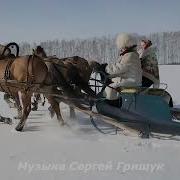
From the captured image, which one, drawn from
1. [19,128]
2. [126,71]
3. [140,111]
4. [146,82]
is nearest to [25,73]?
[19,128]

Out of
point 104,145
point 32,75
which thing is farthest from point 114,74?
point 32,75

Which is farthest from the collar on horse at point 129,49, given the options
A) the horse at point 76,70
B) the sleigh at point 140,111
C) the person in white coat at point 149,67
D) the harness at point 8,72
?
the harness at point 8,72

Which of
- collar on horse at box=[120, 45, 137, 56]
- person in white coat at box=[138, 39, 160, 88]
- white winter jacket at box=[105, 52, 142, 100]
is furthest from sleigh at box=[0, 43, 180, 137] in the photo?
person in white coat at box=[138, 39, 160, 88]

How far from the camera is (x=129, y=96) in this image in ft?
21.5

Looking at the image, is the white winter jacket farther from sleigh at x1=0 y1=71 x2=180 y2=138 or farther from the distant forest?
the distant forest

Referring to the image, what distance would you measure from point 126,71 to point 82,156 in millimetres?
1658

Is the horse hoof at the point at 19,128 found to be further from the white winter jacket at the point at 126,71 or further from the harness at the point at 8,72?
the white winter jacket at the point at 126,71

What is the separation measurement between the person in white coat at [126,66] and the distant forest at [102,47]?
68.9 m

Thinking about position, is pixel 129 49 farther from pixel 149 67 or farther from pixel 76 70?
pixel 76 70

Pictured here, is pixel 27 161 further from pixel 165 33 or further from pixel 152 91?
pixel 165 33

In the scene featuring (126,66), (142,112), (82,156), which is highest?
(126,66)

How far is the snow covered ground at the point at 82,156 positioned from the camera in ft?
16.5

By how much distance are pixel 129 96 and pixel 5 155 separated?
1.96m

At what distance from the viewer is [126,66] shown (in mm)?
6781
